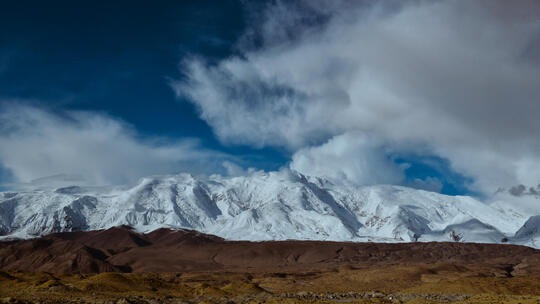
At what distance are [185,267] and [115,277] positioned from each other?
12451cm

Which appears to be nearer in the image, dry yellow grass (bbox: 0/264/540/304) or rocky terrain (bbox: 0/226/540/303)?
dry yellow grass (bbox: 0/264/540/304)

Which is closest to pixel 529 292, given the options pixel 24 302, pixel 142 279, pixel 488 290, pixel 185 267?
pixel 488 290

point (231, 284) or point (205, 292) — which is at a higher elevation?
point (231, 284)

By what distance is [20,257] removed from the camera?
18975cm

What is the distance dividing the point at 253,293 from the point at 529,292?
144 ft

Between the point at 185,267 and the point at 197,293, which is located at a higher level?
the point at 185,267

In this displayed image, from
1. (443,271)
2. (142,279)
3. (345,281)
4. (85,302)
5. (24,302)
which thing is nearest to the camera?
(24,302)

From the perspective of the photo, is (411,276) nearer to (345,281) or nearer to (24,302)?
(345,281)

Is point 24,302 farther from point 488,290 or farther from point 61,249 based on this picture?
point 61,249

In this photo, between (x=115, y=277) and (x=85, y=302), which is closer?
(x=85, y=302)

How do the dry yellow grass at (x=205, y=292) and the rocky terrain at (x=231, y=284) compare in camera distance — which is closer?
the dry yellow grass at (x=205, y=292)

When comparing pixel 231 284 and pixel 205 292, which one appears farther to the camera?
pixel 231 284

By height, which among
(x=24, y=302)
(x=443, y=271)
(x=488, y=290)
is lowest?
(x=24, y=302)

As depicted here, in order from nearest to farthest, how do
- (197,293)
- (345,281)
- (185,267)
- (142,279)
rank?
(197,293) < (142,279) < (345,281) < (185,267)
